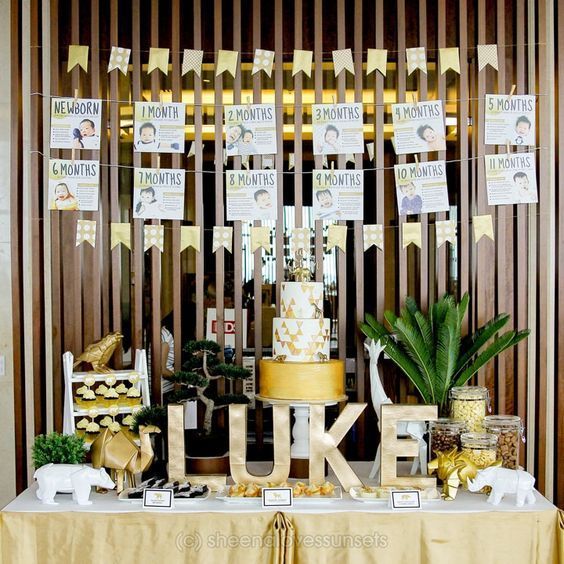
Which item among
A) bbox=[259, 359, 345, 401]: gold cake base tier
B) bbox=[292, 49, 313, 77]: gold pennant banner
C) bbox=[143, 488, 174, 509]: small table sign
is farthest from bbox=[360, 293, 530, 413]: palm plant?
bbox=[292, 49, 313, 77]: gold pennant banner

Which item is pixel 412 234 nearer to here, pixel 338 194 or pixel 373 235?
pixel 373 235

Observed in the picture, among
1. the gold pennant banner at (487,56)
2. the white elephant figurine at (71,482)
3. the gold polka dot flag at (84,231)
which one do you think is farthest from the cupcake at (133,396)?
the gold pennant banner at (487,56)

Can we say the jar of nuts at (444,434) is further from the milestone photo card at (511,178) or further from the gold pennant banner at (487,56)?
the gold pennant banner at (487,56)

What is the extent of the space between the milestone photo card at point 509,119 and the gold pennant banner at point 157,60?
1589mm

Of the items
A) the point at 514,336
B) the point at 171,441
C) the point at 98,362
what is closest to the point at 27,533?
the point at 171,441

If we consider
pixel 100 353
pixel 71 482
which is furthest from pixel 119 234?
pixel 71 482

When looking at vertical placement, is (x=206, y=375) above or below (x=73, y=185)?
below

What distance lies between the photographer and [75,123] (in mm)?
3770

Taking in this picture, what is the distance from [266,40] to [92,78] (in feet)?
2.94

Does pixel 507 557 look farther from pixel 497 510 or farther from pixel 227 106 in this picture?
pixel 227 106

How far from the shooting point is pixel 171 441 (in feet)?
9.82

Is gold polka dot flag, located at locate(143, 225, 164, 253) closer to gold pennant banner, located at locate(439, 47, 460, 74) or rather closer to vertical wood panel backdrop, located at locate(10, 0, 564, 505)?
vertical wood panel backdrop, located at locate(10, 0, 564, 505)

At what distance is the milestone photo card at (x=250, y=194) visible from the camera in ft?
12.4

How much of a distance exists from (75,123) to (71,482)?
5.90 feet
